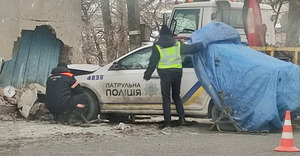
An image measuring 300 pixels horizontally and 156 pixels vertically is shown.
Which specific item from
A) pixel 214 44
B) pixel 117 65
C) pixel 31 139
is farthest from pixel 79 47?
pixel 31 139

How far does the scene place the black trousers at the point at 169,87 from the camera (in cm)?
1080

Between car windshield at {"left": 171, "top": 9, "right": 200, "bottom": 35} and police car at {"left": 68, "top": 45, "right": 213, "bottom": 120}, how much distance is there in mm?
2157

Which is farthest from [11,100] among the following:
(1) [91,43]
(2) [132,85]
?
(1) [91,43]

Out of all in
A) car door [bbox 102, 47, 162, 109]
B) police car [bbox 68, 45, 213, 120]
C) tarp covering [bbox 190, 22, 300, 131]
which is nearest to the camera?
tarp covering [bbox 190, 22, 300, 131]

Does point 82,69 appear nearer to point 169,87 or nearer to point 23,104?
point 23,104

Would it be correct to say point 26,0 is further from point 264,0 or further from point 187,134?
point 264,0

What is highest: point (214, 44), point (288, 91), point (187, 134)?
point (214, 44)

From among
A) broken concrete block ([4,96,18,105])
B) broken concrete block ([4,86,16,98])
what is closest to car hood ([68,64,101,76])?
broken concrete block ([4,96,18,105])

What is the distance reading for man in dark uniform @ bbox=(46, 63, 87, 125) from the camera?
11156 mm

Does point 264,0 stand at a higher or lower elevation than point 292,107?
higher

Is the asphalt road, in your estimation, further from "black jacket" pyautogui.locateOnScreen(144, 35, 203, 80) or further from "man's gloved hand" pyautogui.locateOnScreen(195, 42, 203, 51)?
"man's gloved hand" pyautogui.locateOnScreen(195, 42, 203, 51)

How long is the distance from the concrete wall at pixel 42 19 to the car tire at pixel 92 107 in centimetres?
245

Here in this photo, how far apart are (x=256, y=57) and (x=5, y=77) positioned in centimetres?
583

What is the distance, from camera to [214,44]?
1088 centimetres
